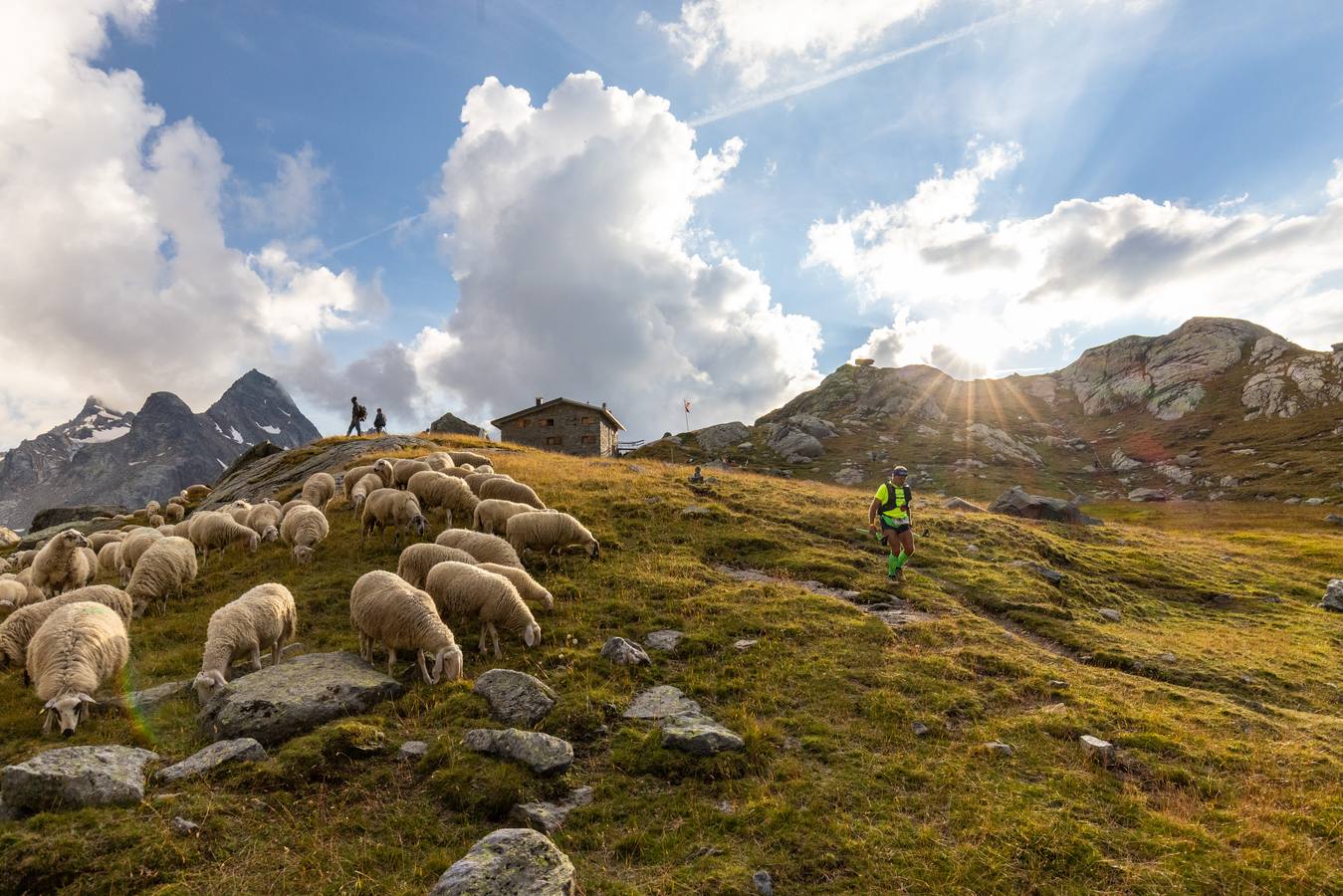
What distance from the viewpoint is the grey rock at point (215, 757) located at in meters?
7.44

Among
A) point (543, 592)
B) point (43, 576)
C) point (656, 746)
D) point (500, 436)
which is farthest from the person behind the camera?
point (500, 436)

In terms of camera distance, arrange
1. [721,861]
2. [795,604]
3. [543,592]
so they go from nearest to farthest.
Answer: [721,861] < [543,592] < [795,604]

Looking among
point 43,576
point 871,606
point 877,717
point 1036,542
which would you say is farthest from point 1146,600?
point 43,576

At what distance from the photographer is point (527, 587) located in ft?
46.4

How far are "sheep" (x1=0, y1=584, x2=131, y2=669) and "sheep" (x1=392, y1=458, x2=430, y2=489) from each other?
10.2m

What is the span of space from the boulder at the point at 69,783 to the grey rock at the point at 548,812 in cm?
446

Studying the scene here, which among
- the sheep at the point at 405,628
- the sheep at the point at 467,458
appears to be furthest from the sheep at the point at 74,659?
the sheep at the point at 467,458

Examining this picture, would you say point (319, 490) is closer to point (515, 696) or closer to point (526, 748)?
point (515, 696)

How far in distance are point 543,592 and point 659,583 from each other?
3648mm

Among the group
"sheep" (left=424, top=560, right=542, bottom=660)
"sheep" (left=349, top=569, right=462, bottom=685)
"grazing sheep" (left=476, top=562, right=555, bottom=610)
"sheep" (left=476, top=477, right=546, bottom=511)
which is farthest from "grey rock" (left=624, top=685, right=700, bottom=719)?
"sheep" (left=476, top=477, right=546, bottom=511)

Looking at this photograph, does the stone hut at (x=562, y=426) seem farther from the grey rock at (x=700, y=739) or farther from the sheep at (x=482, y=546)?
the grey rock at (x=700, y=739)

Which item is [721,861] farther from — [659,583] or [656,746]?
[659,583]

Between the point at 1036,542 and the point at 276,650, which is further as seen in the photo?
the point at 1036,542

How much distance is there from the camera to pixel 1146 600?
2216 cm
